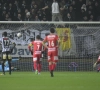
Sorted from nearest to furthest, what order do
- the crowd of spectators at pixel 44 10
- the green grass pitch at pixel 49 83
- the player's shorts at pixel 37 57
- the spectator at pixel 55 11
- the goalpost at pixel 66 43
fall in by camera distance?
the green grass pitch at pixel 49 83 < the player's shorts at pixel 37 57 < the goalpost at pixel 66 43 < the spectator at pixel 55 11 < the crowd of spectators at pixel 44 10

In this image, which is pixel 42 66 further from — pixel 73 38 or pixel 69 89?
pixel 69 89

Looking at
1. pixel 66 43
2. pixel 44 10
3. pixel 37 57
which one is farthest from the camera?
pixel 44 10

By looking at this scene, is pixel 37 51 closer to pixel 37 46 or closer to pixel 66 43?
pixel 37 46

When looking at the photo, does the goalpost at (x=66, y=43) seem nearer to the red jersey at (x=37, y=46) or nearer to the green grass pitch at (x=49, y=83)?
the red jersey at (x=37, y=46)

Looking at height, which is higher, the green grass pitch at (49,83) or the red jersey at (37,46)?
the red jersey at (37,46)

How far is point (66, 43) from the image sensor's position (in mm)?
22156

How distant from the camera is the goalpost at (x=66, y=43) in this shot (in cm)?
2206

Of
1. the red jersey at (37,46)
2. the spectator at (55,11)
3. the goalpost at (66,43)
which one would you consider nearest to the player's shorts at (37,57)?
the red jersey at (37,46)

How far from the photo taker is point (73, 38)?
22.4 m

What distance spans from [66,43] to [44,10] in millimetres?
3298

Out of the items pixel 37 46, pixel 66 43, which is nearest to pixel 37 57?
pixel 37 46

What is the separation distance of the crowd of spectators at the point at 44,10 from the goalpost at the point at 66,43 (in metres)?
1.82

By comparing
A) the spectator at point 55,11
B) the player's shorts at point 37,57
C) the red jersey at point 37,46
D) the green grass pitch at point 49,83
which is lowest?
the green grass pitch at point 49,83

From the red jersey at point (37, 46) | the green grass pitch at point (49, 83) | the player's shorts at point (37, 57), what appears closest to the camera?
the green grass pitch at point (49, 83)
